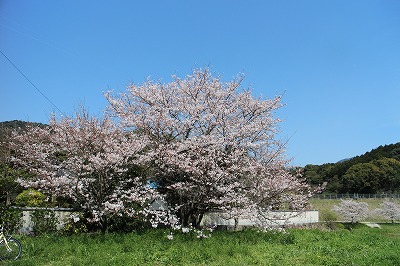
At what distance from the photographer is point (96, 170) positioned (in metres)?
11.5

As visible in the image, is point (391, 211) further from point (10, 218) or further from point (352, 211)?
point (10, 218)

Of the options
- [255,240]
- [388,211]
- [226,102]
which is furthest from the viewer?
[388,211]

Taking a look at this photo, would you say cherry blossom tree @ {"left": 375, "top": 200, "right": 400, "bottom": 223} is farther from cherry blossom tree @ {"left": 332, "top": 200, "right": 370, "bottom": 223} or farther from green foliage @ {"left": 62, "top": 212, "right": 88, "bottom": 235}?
green foliage @ {"left": 62, "top": 212, "right": 88, "bottom": 235}

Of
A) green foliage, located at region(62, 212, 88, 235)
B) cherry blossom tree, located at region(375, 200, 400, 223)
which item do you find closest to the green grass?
green foliage, located at region(62, 212, 88, 235)

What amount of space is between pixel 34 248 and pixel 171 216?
15.2 ft

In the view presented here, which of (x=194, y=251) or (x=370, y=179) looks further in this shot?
(x=370, y=179)

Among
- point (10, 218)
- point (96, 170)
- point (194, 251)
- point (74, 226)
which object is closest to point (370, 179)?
point (74, 226)

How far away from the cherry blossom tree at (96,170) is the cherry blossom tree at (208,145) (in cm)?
89

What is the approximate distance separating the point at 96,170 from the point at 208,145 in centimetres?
425

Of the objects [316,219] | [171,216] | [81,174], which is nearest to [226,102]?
[171,216]

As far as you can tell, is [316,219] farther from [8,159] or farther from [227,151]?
[8,159]

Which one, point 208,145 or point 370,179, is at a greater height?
point 370,179

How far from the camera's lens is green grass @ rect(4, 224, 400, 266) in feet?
27.1

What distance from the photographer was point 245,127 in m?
14.1
